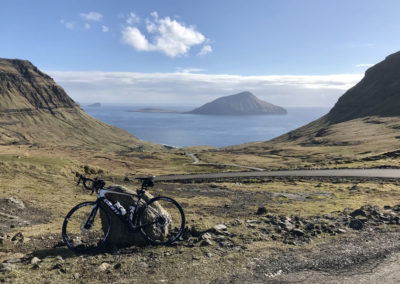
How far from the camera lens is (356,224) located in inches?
516

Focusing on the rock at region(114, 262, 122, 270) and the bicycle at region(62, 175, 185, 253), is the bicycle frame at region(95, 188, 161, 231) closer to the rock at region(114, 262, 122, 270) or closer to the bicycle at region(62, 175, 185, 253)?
the bicycle at region(62, 175, 185, 253)

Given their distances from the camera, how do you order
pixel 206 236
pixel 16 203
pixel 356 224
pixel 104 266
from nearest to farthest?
1. pixel 104 266
2. pixel 206 236
3. pixel 356 224
4. pixel 16 203

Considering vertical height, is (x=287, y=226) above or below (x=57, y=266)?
below

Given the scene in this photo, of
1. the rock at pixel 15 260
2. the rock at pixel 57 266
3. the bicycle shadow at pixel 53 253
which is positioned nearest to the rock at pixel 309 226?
the bicycle shadow at pixel 53 253

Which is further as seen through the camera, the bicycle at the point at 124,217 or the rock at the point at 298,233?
the rock at the point at 298,233

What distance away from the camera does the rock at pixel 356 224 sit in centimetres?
1294

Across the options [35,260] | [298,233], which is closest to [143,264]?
[35,260]

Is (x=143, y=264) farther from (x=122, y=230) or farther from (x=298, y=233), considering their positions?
(x=298, y=233)

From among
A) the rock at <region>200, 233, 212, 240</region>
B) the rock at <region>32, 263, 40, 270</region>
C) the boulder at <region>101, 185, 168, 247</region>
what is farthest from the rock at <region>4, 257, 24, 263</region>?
the rock at <region>200, 233, 212, 240</region>

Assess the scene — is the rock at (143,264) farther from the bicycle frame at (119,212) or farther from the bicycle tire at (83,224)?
the bicycle tire at (83,224)

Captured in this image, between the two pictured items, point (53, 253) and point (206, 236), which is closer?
point (53, 253)

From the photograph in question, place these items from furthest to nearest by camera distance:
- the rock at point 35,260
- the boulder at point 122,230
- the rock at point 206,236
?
the rock at point 206,236, the boulder at point 122,230, the rock at point 35,260

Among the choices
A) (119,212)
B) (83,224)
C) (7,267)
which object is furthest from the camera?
(83,224)

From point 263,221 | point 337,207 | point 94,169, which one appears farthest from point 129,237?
point 94,169
